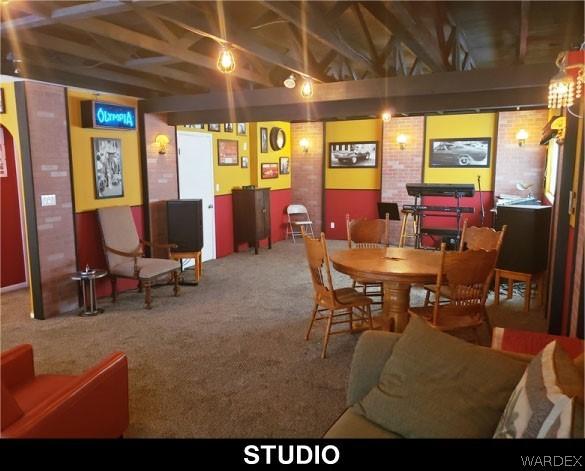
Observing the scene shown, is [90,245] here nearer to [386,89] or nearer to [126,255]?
[126,255]

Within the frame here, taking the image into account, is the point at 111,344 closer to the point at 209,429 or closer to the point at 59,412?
the point at 209,429

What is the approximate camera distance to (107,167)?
17.9 feet

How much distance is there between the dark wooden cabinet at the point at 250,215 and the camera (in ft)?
25.7

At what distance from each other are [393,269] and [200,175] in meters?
4.58

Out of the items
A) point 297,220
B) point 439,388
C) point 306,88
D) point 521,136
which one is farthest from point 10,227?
point 521,136

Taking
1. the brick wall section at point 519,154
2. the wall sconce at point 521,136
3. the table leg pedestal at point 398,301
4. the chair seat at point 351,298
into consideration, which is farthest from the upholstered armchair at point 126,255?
the wall sconce at point 521,136

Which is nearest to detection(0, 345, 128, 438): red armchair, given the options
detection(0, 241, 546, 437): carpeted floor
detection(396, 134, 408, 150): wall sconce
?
detection(0, 241, 546, 437): carpeted floor

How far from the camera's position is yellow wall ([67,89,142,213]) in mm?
4996

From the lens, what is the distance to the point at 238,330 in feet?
13.9

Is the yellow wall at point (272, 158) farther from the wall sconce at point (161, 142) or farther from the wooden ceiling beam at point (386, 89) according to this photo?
the wooden ceiling beam at point (386, 89)

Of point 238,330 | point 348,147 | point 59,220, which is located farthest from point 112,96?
point 348,147

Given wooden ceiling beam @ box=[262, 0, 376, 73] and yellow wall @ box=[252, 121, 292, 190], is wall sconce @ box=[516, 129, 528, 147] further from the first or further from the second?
wooden ceiling beam @ box=[262, 0, 376, 73]

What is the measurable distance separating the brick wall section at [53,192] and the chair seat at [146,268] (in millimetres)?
484

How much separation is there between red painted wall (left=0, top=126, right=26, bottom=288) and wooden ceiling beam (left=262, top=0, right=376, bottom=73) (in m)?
4.34
